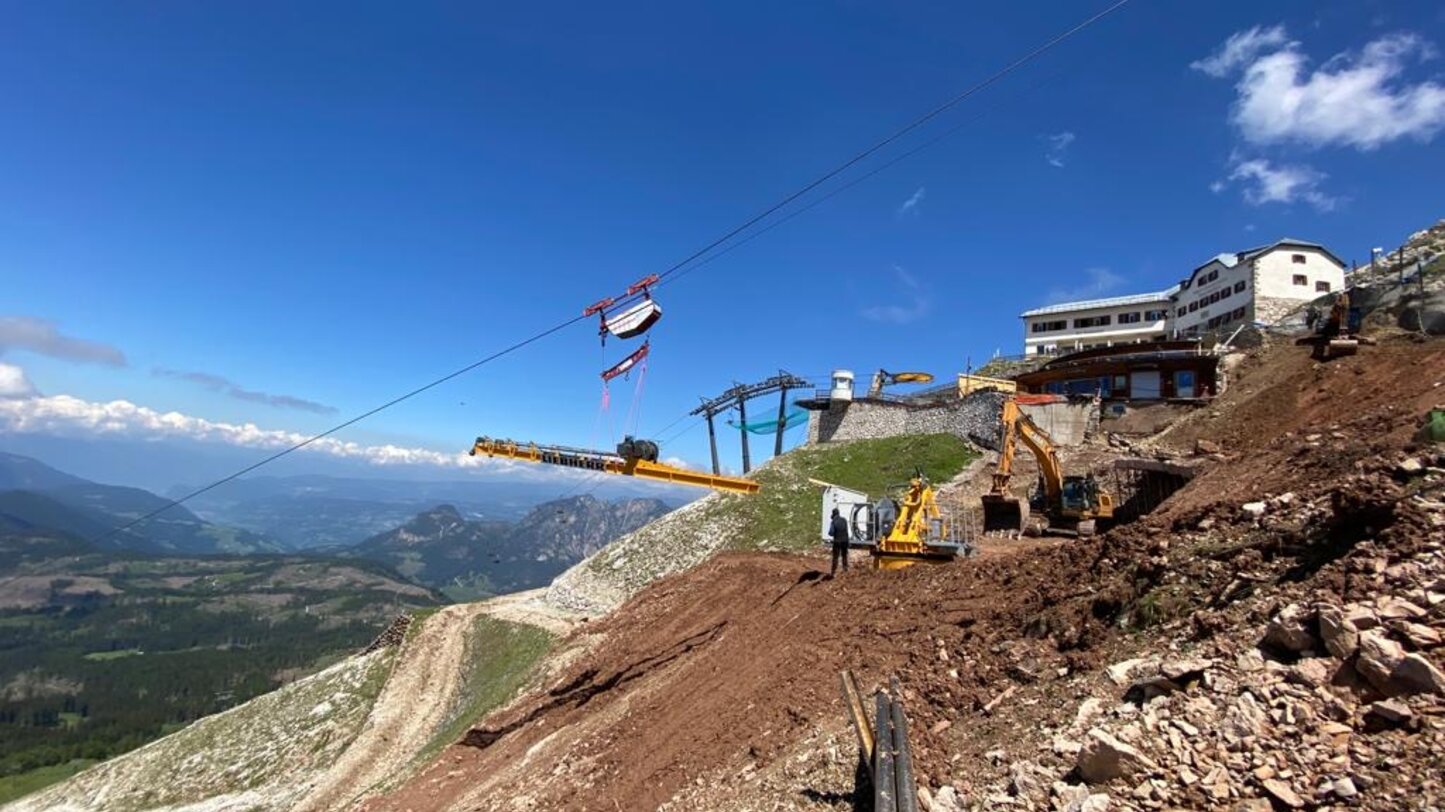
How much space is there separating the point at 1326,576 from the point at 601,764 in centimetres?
1234

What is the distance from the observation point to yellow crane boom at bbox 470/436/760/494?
23.0 m

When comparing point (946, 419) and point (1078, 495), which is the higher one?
point (946, 419)

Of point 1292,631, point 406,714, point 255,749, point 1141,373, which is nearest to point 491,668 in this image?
point 406,714

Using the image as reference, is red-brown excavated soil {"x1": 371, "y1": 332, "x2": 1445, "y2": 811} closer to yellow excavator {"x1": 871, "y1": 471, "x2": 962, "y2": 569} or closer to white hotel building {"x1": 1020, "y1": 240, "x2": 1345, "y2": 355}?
yellow excavator {"x1": 871, "y1": 471, "x2": 962, "y2": 569}

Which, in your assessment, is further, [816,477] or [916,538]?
[816,477]

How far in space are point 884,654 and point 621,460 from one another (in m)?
12.2

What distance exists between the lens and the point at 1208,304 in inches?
2687

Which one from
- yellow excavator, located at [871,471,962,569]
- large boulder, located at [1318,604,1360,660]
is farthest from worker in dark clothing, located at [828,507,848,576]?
large boulder, located at [1318,604,1360,660]

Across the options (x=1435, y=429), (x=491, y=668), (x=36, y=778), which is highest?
(x=1435, y=429)

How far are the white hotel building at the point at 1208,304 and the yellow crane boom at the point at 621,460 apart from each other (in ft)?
148

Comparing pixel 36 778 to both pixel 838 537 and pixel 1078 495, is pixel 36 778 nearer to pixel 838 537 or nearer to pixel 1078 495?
pixel 838 537

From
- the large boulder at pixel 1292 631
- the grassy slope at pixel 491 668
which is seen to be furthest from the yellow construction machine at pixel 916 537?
the grassy slope at pixel 491 668

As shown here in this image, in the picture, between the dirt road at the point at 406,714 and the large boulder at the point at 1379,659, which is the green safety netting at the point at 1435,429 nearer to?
the large boulder at the point at 1379,659

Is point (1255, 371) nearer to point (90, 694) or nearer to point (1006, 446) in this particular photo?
point (1006, 446)
